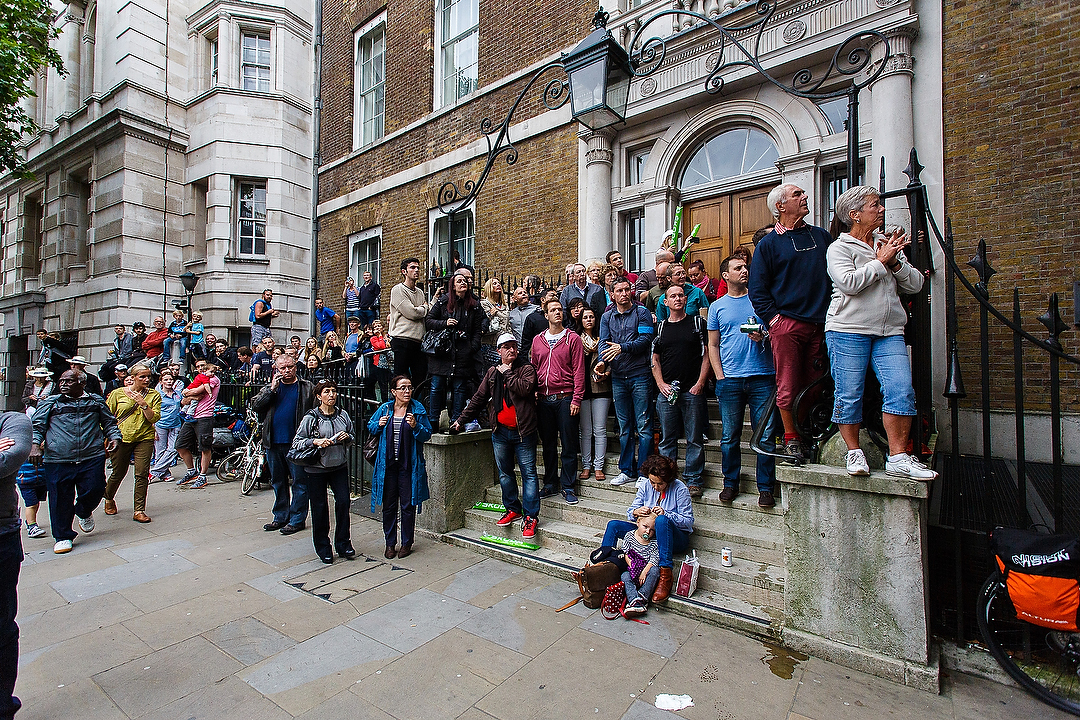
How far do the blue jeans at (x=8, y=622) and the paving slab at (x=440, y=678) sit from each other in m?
1.77

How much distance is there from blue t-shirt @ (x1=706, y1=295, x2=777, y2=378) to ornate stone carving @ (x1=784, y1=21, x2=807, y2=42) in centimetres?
501

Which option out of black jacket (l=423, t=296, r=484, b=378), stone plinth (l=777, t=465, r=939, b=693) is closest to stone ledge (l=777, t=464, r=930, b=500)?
stone plinth (l=777, t=465, r=939, b=693)

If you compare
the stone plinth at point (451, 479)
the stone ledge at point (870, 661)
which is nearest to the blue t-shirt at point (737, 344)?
the stone ledge at point (870, 661)

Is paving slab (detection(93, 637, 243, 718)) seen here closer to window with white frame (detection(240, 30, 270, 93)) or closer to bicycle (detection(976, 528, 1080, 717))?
bicycle (detection(976, 528, 1080, 717))

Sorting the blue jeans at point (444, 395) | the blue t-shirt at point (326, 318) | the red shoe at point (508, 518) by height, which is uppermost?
the blue t-shirt at point (326, 318)

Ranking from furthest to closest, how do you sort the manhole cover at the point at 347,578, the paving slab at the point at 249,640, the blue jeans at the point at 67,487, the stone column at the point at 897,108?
the stone column at the point at 897,108, the blue jeans at the point at 67,487, the manhole cover at the point at 347,578, the paving slab at the point at 249,640

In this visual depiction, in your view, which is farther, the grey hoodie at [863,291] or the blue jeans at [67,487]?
the blue jeans at [67,487]

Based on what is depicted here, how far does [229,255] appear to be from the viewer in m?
15.5

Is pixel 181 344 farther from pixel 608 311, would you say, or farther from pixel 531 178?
pixel 608 311

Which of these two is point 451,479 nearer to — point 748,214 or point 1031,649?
point 1031,649

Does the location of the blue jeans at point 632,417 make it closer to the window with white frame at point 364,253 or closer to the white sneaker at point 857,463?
the white sneaker at point 857,463

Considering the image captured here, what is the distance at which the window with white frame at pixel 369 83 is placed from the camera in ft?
47.6

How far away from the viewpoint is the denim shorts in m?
3.19

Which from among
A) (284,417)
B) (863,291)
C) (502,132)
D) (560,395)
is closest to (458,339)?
(560,395)
